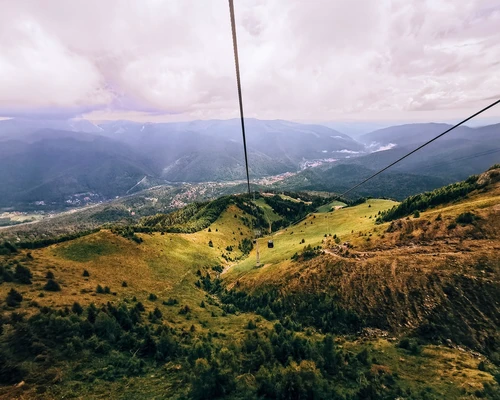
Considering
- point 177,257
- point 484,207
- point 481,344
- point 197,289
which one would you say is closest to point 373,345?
point 481,344

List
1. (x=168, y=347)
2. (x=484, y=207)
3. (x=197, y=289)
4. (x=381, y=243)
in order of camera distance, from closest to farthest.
A: (x=168, y=347)
(x=484, y=207)
(x=381, y=243)
(x=197, y=289)

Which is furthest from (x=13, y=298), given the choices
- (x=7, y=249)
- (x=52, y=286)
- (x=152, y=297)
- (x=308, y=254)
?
(x=308, y=254)

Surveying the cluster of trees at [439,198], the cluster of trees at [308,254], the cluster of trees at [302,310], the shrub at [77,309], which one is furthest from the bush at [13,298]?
the cluster of trees at [439,198]

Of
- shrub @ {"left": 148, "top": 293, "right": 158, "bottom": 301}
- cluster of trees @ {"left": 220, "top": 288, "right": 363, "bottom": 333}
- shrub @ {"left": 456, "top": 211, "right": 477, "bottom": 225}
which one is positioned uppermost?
shrub @ {"left": 456, "top": 211, "right": 477, "bottom": 225}

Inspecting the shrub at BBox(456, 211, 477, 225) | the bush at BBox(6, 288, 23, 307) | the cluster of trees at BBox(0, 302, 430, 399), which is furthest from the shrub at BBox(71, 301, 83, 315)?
the shrub at BBox(456, 211, 477, 225)

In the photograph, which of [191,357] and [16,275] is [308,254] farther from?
[16,275]

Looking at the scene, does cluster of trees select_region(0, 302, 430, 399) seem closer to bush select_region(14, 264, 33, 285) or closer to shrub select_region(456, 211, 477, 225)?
bush select_region(14, 264, 33, 285)

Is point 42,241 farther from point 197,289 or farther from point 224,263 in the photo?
point 224,263
